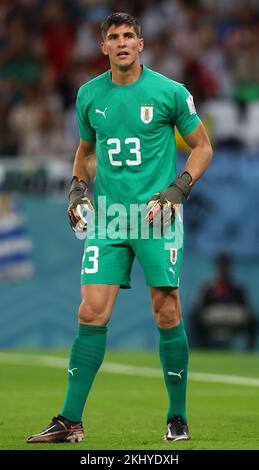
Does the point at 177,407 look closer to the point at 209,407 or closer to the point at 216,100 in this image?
the point at 209,407

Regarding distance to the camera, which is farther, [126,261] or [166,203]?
[126,261]

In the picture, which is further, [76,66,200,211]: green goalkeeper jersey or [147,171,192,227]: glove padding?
[76,66,200,211]: green goalkeeper jersey

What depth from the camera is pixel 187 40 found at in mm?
18188

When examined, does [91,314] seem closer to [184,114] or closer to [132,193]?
[132,193]

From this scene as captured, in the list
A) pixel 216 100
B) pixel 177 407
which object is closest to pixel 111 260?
pixel 177 407

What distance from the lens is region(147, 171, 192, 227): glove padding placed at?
7141 millimetres

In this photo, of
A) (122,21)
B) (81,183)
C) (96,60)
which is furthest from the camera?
(96,60)

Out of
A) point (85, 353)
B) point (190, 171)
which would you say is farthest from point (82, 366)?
point (190, 171)

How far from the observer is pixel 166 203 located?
23.5ft

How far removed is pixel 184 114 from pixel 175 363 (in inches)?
55.1

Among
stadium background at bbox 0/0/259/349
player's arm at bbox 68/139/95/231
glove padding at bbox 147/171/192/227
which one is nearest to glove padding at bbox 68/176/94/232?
player's arm at bbox 68/139/95/231

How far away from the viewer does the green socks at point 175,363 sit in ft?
24.0

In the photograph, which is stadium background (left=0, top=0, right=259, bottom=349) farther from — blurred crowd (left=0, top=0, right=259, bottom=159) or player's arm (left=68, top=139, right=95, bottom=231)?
player's arm (left=68, top=139, right=95, bottom=231)

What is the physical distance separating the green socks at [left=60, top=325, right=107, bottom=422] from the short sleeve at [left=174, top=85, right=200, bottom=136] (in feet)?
3.99
